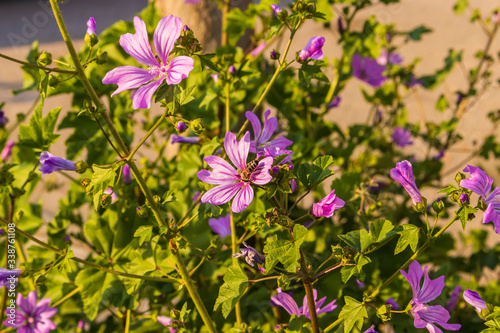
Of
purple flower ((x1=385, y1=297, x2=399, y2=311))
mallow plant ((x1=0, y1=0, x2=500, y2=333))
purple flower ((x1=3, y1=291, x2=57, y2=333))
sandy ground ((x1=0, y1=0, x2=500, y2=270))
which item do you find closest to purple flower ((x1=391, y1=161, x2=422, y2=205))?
mallow plant ((x1=0, y1=0, x2=500, y2=333))

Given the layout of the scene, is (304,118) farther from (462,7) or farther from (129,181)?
(462,7)

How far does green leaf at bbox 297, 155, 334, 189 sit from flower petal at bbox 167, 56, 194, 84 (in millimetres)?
198

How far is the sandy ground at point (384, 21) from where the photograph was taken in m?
2.96

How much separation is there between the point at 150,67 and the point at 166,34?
6 cm

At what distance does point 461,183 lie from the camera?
2.06ft

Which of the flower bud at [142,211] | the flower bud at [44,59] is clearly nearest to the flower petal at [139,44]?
the flower bud at [44,59]

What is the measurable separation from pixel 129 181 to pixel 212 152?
0.38 meters

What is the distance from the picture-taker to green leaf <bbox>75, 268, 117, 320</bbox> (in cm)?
97

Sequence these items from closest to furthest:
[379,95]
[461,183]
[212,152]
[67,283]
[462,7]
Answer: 1. [461,183]
2. [212,152]
3. [67,283]
4. [379,95]
5. [462,7]

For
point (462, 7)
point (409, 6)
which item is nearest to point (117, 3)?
point (409, 6)

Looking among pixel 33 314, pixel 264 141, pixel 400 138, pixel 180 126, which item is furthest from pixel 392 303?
pixel 400 138

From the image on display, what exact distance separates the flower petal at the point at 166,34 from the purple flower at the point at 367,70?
94 cm

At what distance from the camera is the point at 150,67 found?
0.70 metres

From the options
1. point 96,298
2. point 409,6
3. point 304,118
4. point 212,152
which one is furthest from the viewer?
point 409,6
